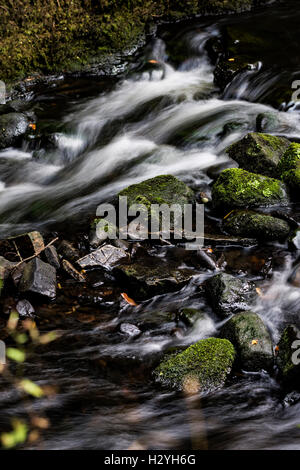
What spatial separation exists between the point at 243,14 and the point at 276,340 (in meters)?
11.5

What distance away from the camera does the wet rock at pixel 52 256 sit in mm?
4703

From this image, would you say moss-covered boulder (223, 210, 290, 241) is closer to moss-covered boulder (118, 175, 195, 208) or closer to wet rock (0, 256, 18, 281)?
moss-covered boulder (118, 175, 195, 208)

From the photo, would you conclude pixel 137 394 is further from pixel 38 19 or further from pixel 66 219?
pixel 38 19

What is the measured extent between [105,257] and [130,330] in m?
1.16

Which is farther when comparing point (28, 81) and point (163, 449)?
point (28, 81)

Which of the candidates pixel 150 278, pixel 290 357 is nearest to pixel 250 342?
pixel 290 357

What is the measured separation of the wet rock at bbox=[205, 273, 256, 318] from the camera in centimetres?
404

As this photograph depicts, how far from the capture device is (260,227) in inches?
196

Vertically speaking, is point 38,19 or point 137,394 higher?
point 38,19

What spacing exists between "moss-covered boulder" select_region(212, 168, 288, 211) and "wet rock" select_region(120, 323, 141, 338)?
2337 millimetres

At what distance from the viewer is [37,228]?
19.4 ft

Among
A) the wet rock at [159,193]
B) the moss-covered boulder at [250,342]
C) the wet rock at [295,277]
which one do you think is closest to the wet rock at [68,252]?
the wet rock at [159,193]

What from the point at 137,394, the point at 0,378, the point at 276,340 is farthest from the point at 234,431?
the point at 0,378
